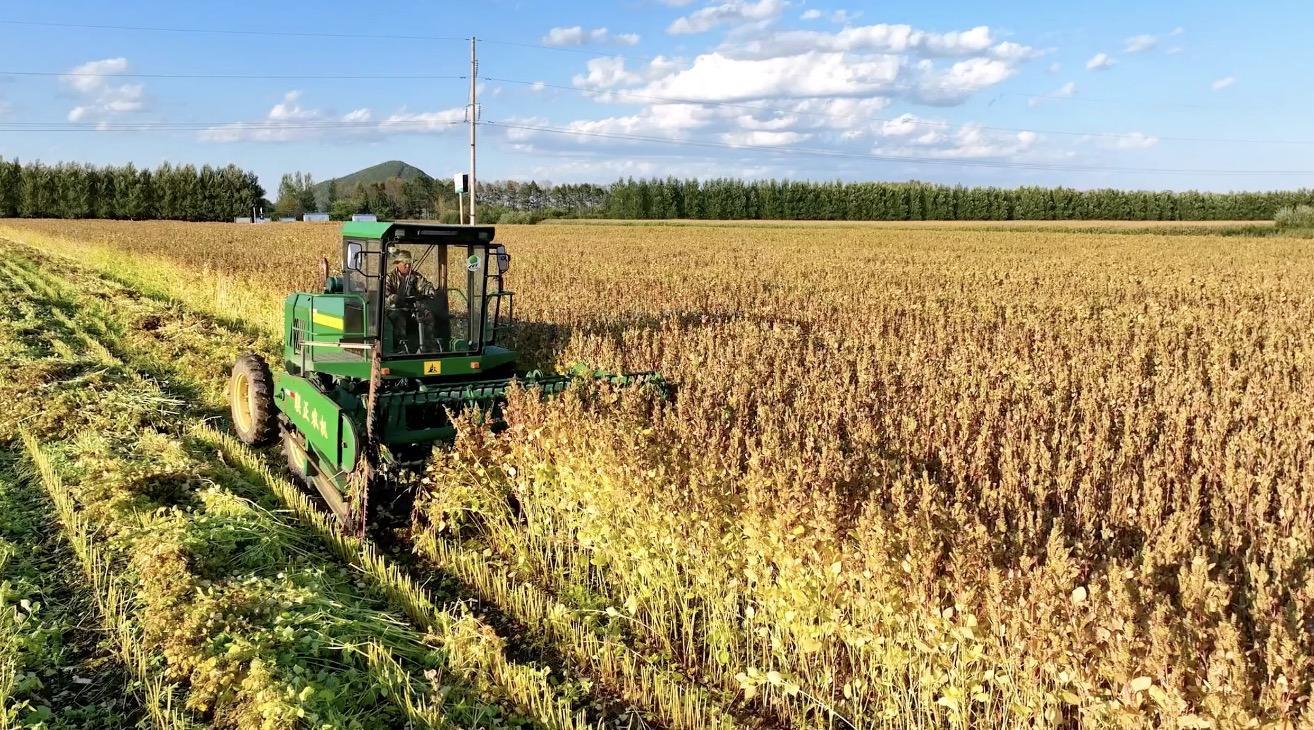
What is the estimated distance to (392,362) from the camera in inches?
267

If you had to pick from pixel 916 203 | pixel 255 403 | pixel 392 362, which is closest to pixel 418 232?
pixel 392 362

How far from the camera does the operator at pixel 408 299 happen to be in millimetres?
6859

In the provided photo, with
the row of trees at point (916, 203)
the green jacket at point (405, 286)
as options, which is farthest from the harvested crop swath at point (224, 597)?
the row of trees at point (916, 203)

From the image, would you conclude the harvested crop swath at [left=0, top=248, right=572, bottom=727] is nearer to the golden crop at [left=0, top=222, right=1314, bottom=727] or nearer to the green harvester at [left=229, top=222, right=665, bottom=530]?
the green harvester at [left=229, top=222, right=665, bottom=530]

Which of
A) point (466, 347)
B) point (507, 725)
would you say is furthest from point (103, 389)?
point (507, 725)

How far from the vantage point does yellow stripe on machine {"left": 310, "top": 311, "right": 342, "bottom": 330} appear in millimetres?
7199

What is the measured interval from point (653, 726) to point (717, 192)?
71033mm

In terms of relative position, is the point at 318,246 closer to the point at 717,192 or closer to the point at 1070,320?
the point at 1070,320

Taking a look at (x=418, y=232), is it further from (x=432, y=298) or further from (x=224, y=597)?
(x=224, y=597)

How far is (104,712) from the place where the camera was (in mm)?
3994

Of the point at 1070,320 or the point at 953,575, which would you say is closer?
the point at 953,575

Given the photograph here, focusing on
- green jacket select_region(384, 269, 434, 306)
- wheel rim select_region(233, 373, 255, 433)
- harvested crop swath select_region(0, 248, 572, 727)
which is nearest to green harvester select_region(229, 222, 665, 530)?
green jacket select_region(384, 269, 434, 306)

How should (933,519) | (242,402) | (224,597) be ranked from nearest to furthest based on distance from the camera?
(933,519), (224,597), (242,402)

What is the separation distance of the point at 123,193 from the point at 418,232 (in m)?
75.2
